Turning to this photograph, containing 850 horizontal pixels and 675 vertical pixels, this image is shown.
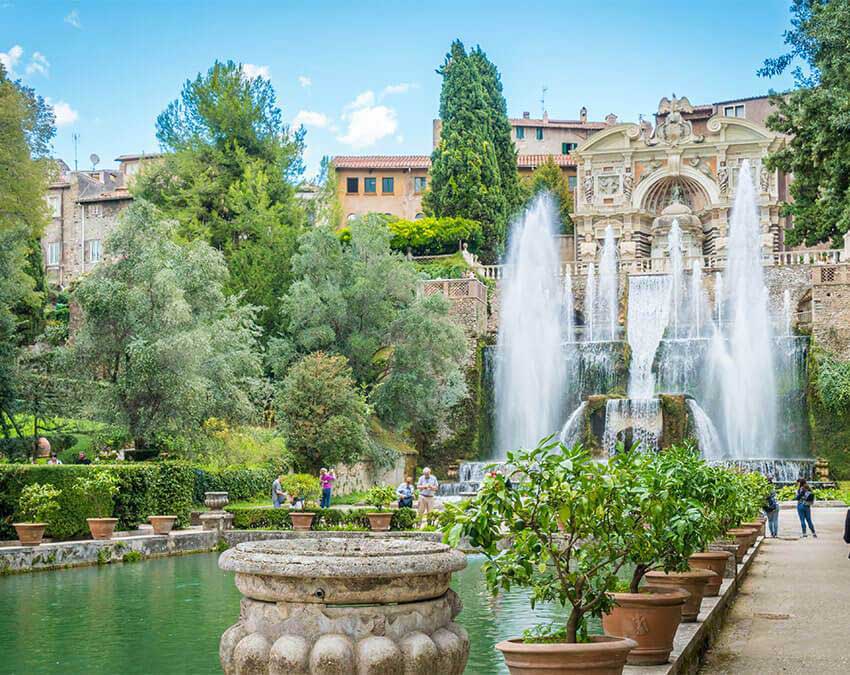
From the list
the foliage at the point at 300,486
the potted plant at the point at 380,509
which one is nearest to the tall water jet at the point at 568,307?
the foliage at the point at 300,486

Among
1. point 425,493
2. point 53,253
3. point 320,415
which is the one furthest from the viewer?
point 53,253

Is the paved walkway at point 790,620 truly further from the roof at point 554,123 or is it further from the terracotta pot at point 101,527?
the roof at point 554,123

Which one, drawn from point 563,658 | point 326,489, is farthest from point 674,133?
point 563,658

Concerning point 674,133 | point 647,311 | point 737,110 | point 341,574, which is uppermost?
point 737,110

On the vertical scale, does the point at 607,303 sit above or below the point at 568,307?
above

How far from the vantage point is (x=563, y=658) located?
17.2ft

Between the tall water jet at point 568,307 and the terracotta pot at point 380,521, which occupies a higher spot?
the tall water jet at point 568,307

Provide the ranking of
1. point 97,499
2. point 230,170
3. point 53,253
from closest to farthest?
point 97,499
point 230,170
point 53,253

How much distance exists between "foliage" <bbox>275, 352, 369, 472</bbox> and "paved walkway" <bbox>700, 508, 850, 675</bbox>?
49.8ft

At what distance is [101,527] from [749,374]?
87.4 feet

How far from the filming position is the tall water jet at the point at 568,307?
4619 cm

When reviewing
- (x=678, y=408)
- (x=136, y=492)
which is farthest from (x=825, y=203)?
(x=678, y=408)

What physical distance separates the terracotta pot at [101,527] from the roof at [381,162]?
159 feet

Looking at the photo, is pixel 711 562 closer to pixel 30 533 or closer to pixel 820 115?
pixel 820 115
